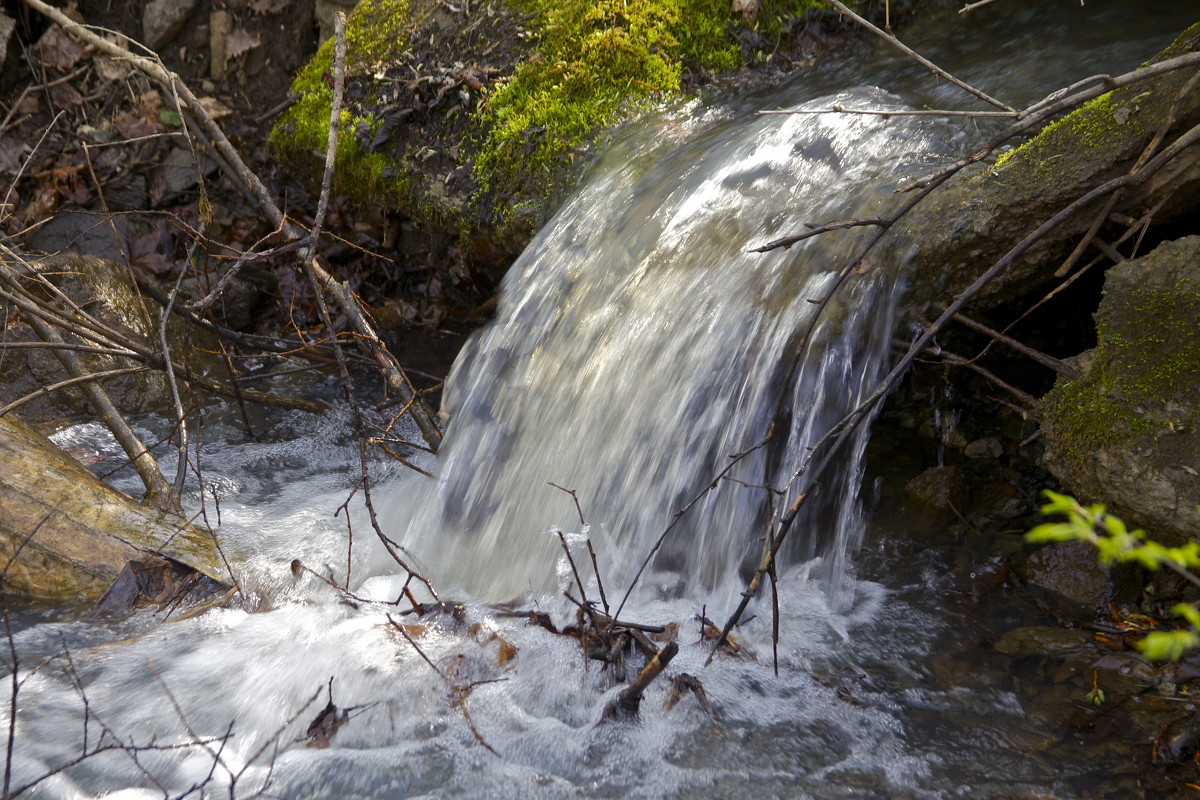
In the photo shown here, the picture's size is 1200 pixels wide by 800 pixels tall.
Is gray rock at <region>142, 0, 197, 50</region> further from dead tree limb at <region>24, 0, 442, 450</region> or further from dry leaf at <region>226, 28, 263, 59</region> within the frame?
dead tree limb at <region>24, 0, 442, 450</region>

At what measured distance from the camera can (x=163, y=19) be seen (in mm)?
6887

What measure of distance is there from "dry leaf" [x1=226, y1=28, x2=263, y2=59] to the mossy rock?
1.65 m

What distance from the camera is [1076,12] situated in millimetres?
4836

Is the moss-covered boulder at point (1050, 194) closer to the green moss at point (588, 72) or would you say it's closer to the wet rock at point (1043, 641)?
the wet rock at point (1043, 641)

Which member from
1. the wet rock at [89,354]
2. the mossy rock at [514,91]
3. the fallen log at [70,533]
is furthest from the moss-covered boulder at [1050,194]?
the wet rock at [89,354]

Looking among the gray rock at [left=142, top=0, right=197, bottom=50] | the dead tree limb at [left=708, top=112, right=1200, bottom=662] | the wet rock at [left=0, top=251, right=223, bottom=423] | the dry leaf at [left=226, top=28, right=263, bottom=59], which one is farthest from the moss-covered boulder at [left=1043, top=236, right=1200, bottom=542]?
the gray rock at [left=142, top=0, right=197, bottom=50]

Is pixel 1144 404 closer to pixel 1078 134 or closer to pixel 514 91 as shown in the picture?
pixel 1078 134

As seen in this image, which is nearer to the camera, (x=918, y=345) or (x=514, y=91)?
(x=918, y=345)

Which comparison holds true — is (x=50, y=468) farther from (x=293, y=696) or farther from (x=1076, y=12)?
(x=1076, y=12)

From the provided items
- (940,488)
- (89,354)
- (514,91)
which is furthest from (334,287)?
(940,488)

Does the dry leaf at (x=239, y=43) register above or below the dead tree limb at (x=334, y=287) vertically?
above

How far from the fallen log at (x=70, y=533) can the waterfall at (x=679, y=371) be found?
38.3 inches

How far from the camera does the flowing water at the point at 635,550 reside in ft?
8.68

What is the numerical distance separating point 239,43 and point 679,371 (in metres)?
5.39
